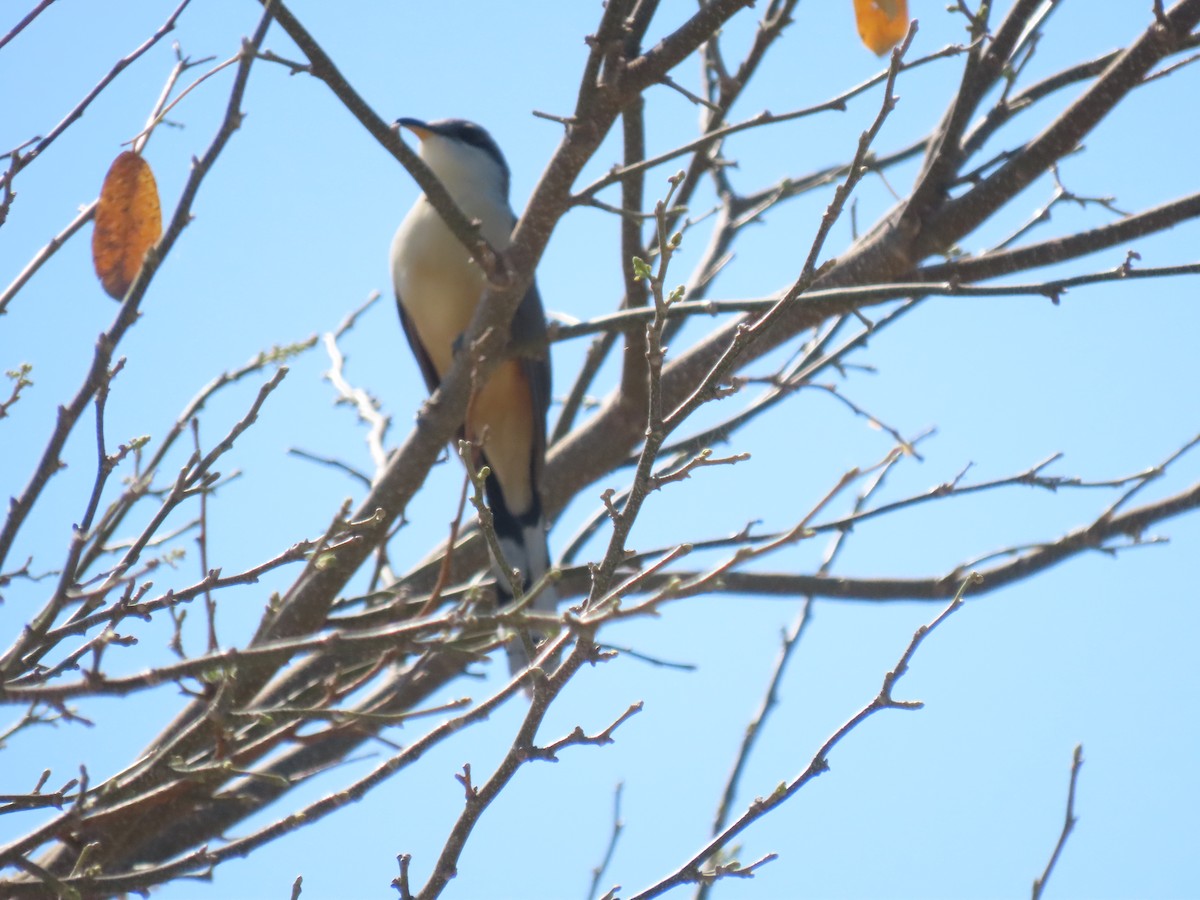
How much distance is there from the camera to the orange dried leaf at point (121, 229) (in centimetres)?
203

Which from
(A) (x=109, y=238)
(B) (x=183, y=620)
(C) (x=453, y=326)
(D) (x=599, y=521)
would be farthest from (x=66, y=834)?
(C) (x=453, y=326)

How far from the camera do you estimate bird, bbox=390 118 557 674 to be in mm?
4496

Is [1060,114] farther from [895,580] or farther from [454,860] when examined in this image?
[454,860]

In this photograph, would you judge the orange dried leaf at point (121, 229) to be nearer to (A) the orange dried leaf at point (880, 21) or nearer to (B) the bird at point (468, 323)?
(A) the orange dried leaf at point (880, 21)

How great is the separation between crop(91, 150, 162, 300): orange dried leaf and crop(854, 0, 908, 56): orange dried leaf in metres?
1.39

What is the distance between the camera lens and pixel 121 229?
2.04 metres

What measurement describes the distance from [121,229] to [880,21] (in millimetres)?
1489

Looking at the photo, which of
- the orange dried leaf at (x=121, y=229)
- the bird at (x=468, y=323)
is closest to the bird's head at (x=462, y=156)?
the bird at (x=468, y=323)

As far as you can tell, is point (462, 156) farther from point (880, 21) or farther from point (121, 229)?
point (121, 229)

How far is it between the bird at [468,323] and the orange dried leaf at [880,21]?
208cm

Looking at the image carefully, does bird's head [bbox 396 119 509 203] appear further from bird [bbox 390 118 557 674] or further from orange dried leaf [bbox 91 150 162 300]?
orange dried leaf [bbox 91 150 162 300]

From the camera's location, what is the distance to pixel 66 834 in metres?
1.74

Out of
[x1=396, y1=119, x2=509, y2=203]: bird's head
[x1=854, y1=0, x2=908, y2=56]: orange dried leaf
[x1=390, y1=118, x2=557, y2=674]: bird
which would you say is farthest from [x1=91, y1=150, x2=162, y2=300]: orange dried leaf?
[x1=396, y1=119, x2=509, y2=203]: bird's head

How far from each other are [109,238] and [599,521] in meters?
2.41
